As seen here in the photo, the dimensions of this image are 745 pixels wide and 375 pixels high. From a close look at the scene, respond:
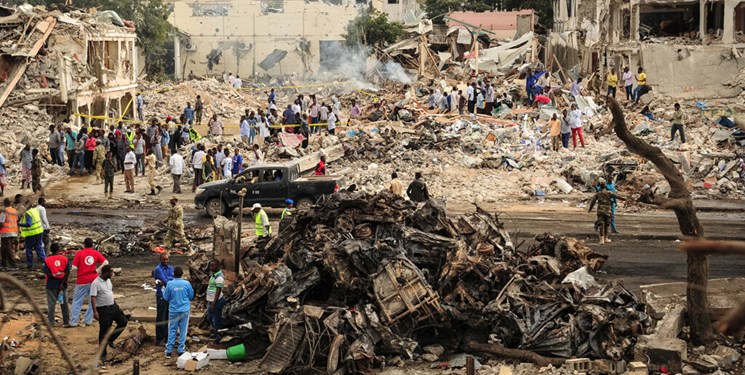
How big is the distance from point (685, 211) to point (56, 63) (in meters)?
26.4

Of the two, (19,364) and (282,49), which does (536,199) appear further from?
(282,49)

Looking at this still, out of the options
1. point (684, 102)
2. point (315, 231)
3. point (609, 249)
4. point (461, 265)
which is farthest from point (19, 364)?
point (684, 102)

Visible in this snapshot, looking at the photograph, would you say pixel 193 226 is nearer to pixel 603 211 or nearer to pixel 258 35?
pixel 603 211

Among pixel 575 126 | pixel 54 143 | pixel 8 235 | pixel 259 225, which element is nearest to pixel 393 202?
pixel 259 225

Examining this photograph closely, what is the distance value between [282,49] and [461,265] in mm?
46049

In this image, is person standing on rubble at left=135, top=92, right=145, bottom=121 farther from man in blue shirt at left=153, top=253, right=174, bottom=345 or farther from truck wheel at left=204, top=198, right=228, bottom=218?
man in blue shirt at left=153, top=253, right=174, bottom=345

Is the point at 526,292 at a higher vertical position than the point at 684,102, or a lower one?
lower

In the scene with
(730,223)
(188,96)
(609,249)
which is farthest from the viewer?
(188,96)

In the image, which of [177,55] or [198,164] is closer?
[198,164]

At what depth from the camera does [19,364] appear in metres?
13.5

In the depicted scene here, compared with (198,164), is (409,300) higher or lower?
lower

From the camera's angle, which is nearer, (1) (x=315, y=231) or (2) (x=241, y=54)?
(1) (x=315, y=231)

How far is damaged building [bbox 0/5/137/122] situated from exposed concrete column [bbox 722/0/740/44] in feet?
69.6

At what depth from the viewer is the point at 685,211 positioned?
11953 mm
